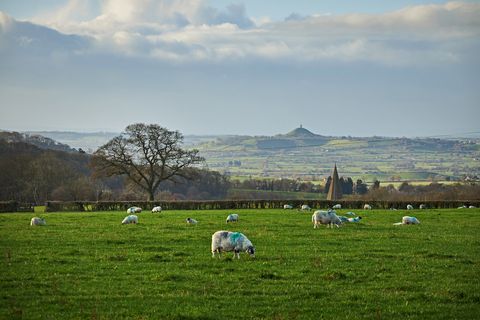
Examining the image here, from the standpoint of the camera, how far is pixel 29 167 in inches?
3356

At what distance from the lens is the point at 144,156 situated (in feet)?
234

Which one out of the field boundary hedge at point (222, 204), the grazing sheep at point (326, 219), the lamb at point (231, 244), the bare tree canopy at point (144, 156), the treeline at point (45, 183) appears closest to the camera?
the lamb at point (231, 244)

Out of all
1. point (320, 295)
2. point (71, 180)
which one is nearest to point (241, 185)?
point (71, 180)

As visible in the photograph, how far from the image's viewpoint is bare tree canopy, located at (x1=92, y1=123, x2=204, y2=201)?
70.2 m

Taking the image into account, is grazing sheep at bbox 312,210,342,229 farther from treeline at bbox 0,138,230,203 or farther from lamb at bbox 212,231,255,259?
treeline at bbox 0,138,230,203

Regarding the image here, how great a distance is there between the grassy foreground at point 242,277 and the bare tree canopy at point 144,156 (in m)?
42.8

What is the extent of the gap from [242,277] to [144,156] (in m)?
55.6

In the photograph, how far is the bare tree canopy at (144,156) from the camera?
70188mm

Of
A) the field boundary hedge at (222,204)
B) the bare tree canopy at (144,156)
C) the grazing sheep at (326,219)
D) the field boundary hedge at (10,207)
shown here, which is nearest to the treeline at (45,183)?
the bare tree canopy at (144,156)

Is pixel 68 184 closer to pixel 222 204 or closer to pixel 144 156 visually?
pixel 144 156

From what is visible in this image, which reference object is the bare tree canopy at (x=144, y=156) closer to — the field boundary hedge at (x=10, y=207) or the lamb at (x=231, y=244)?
the field boundary hedge at (x=10, y=207)

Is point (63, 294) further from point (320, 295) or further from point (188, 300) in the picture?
point (320, 295)

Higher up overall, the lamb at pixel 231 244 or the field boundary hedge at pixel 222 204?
the lamb at pixel 231 244

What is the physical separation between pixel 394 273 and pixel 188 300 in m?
7.03
